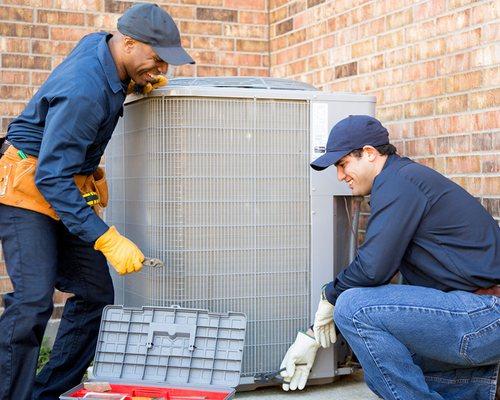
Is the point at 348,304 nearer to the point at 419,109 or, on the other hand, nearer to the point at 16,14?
the point at 419,109

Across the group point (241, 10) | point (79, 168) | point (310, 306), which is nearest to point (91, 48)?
point (79, 168)

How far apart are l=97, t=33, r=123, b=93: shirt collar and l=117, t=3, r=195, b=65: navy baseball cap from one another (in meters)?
0.11

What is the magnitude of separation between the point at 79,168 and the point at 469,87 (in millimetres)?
1901

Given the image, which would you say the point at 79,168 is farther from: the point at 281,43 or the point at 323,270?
the point at 281,43

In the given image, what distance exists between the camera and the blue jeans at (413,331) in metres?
3.05

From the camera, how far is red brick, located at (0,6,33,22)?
4.88 metres

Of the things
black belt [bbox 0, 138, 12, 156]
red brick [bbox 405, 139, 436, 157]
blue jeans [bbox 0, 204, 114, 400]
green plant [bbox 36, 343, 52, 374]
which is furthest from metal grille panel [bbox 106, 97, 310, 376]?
green plant [bbox 36, 343, 52, 374]

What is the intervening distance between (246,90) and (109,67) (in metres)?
0.65

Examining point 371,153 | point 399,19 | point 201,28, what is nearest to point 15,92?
point 201,28

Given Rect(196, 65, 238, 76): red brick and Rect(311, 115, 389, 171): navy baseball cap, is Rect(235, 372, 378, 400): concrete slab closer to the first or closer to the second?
Rect(311, 115, 389, 171): navy baseball cap

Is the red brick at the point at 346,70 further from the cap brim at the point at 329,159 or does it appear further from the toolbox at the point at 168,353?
the toolbox at the point at 168,353

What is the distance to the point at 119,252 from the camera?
329cm

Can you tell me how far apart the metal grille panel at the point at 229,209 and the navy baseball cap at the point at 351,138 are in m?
0.41

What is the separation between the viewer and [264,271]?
3.69 m
